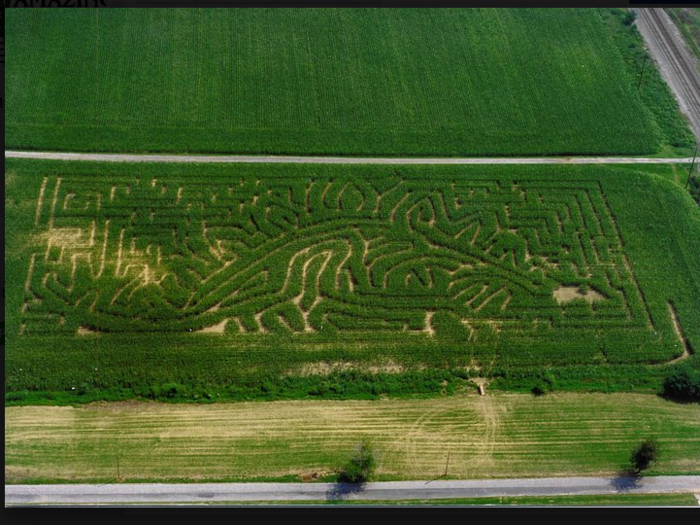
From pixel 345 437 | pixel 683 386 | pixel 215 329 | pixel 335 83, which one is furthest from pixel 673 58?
pixel 215 329

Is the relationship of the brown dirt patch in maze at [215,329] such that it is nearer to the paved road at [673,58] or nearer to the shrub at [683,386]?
the shrub at [683,386]

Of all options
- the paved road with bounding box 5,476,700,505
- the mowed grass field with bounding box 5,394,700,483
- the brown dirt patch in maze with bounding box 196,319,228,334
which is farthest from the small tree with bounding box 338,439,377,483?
the brown dirt patch in maze with bounding box 196,319,228,334

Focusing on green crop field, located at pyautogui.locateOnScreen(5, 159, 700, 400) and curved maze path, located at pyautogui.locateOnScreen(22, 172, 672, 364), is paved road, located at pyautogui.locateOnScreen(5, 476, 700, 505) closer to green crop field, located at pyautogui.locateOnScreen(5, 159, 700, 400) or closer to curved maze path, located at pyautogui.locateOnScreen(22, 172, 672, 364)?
green crop field, located at pyautogui.locateOnScreen(5, 159, 700, 400)

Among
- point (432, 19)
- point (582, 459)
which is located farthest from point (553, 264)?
point (432, 19)

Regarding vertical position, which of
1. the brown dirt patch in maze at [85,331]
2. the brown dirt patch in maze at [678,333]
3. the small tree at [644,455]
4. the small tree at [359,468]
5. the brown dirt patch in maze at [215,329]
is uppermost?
the brown dirt patch in maze at [678,333]

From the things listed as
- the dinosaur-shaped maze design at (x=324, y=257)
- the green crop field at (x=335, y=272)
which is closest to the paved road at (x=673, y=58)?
the green crop field at (x=335, y=272)

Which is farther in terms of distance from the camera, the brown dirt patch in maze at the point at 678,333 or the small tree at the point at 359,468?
the brown dirt patch in maze at the point at 678,333
